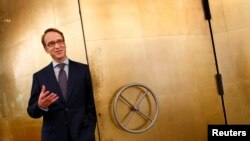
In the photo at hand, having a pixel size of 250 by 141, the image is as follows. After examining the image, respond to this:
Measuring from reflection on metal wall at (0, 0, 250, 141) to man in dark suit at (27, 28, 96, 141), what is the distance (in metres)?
0.06

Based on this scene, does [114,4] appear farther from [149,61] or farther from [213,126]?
[213,126]

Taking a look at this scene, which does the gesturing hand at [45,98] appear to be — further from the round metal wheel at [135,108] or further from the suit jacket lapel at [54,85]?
the round metal wheel at [135,108]

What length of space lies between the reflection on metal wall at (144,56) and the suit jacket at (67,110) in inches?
2.4

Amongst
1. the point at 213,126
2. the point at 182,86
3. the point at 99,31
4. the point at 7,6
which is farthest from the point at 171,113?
the point at 7,6

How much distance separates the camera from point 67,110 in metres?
1.66

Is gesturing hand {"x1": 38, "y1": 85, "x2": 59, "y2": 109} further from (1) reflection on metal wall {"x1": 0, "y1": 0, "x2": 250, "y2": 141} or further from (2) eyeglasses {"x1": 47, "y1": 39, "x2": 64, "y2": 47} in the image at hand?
(2) eyeglasses {"x1": 47, "y1": 39, "x2": 64, "y2": 47}

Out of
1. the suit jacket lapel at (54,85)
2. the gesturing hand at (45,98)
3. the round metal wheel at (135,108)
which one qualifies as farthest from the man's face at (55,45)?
the round metal wheel at (135,108)

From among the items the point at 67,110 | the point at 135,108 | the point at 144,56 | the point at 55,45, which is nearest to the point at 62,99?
the point at 67,110

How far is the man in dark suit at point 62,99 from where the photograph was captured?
5.36 ft

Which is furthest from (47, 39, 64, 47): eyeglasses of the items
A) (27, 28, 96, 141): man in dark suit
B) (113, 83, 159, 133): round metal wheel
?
(113, 83, 159, 133): round metal wheel

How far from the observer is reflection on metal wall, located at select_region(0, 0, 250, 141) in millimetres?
1641

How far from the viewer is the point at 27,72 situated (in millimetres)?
1673

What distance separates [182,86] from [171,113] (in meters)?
0.24

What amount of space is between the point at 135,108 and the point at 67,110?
52cm
